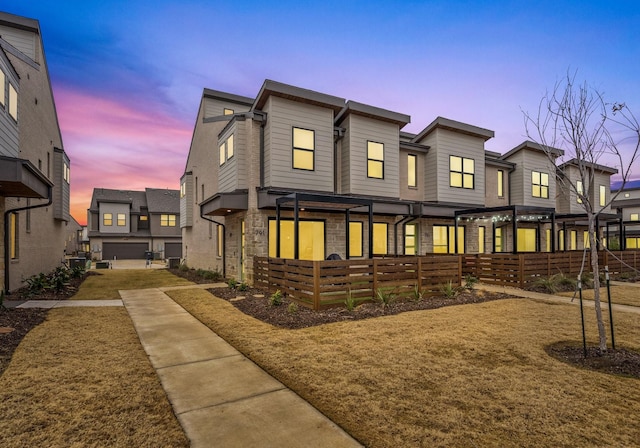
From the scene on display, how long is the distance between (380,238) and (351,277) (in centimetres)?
763

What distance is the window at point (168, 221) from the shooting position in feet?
139

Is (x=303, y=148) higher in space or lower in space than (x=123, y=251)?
higher

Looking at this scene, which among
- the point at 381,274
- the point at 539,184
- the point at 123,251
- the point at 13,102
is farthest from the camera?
the point at 123,251

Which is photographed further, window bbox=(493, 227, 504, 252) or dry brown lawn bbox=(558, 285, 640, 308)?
window bbox=(493, 227, 504, 252)

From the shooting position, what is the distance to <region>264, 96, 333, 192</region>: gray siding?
1375cm

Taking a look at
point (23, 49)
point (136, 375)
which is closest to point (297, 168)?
point (136, 375)

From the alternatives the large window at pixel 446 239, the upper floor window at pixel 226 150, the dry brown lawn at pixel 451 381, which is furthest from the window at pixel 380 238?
the dry brown lawn at pixel 451 381

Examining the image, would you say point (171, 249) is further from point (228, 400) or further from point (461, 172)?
point (228, 400)

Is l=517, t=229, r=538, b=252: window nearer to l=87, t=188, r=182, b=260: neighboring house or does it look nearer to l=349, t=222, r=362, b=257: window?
l=349, t=222, r=362, b=257: window

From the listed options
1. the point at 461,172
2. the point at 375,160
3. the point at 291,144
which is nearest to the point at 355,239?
the point at 375,160

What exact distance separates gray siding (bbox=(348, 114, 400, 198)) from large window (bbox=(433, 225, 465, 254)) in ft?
13.7

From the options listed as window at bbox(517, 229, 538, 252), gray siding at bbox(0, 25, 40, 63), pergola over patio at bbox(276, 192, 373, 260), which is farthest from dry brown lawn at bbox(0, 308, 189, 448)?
window at bbox(517, 229, 538, 252)

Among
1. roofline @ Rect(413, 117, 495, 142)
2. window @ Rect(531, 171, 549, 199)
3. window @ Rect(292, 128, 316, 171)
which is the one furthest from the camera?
window @ Rect(531, 171, 549, 199)

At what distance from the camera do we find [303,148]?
47.4 feet
